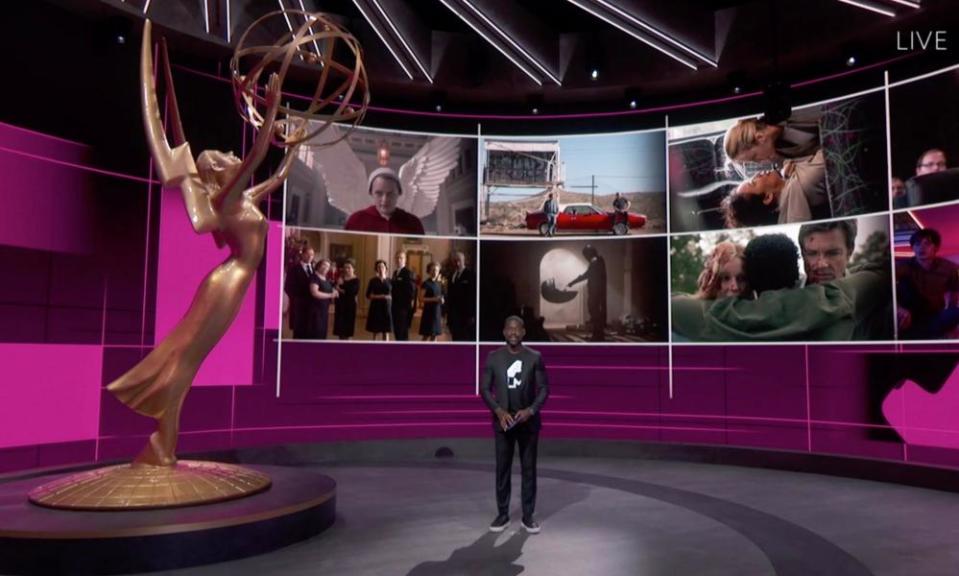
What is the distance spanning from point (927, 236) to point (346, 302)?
22.9 feet

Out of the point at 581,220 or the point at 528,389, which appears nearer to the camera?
the point at 528,389

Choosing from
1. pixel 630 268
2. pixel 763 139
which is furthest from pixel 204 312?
pixel 763 139

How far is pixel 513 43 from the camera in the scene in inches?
334

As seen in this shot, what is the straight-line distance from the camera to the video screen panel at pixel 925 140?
7.47 m

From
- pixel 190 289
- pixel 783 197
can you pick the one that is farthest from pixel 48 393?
pixel 783 197

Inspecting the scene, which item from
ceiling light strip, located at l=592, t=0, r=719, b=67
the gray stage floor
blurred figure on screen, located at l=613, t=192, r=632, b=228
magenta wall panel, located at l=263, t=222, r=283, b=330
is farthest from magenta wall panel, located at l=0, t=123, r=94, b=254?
blurred figure on screen, located at l=613, t=192, r=632, b=228

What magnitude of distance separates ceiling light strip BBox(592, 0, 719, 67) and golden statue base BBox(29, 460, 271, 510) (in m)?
5.81

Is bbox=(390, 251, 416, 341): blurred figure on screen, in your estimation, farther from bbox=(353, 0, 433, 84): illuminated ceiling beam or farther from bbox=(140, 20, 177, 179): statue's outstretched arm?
bbox=(140, 20, 177, 179): statue's outstretched arm

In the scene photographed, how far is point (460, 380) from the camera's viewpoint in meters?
10.2

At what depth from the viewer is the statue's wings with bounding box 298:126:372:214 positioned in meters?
9.52

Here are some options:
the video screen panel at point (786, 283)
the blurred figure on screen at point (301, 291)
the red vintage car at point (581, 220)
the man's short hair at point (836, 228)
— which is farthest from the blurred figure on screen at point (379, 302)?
the man's short hair at point (836, 228)

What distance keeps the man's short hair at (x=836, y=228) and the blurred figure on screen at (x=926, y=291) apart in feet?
2.00

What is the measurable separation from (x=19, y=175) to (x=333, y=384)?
4431mm

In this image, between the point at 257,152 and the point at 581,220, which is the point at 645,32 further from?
the point at 257,152
